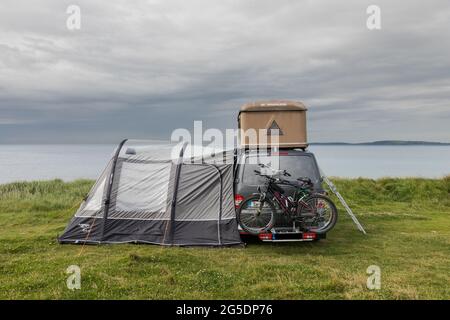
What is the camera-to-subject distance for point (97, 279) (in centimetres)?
598

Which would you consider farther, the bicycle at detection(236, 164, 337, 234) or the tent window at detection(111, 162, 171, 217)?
the tent window at detection(111, 162, 171, 217)

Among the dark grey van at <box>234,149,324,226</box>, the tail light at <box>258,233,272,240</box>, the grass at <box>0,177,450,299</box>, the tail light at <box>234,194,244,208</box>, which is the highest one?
the dark grey van at <box>234,149,324,226</box>

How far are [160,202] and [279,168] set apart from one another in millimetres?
2780

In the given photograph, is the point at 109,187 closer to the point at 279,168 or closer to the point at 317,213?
the point at 279,168

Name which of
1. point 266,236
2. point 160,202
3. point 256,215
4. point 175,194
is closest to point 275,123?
point 256,215

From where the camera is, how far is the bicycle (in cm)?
798

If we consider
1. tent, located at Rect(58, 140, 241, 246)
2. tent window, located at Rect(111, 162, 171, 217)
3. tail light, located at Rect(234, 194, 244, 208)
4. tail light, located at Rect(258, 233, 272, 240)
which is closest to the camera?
tail light, located at Rect(258, 233, 272, 240)

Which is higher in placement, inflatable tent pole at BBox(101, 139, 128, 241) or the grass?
inflatable tent pole at BBox(101, 139, 128, 241)

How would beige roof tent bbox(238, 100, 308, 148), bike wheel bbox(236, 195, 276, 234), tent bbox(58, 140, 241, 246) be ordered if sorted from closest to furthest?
bike wheel bbox(236, 195, 276, 234), tent bbox(58, 140, 241, 246), beige roof tent bbox(238, 100, 308, 148)

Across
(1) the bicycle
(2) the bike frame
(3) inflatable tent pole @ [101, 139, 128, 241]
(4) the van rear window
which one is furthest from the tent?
(2) the bike frame

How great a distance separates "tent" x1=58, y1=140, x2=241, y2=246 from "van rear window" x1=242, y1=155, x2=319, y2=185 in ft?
1.73

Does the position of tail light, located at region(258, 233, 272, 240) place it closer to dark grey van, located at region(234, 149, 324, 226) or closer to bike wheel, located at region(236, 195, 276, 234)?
bike wheel, located at region(236, 195, 276, 234)

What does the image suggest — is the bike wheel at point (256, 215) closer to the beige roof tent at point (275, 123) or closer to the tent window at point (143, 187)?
the tent window at point (143, 187)
